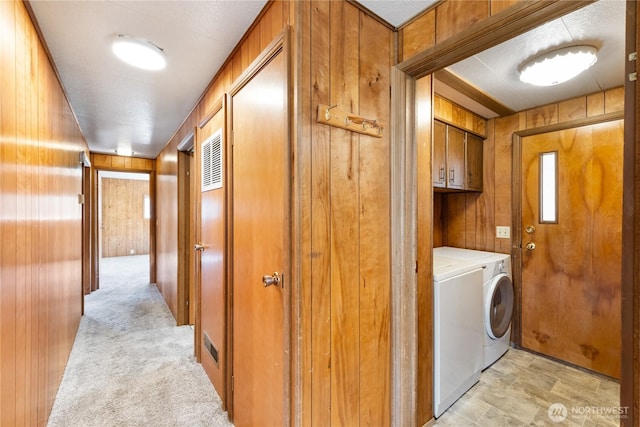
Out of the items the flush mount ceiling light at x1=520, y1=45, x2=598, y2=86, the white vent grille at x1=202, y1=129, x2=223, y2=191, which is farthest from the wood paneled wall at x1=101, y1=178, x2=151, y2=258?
the flush mount ceiling light at x1=520, y1=45, x2=598, y2=86

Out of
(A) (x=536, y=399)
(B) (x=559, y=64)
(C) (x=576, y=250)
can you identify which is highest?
(B) (x=559, y=64)

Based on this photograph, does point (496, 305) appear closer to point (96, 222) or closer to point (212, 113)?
point (212, 113)

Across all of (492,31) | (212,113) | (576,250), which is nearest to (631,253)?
(492,31)

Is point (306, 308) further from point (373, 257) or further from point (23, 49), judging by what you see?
point (23, 49)

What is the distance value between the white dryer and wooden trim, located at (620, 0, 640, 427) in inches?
57.4

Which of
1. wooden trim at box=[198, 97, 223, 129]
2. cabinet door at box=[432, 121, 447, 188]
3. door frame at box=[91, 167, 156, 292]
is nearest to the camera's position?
wooden trim at box=[198, 97, 223, 129]

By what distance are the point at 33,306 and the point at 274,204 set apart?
1456 mm

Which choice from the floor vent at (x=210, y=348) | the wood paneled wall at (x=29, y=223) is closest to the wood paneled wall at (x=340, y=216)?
the wood paneled wall at (x=29, y=223)

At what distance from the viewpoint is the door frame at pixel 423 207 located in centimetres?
81

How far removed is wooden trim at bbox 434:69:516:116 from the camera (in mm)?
1972

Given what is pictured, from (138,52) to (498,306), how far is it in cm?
342

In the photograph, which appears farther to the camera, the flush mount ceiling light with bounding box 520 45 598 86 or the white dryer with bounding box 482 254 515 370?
the white dryer with bounding box 482 254 515 370

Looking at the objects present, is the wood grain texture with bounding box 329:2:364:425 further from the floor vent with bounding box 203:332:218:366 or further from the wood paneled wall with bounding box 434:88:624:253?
the wood paneled wall with bounding box 434:88:624:253

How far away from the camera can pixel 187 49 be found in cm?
168
